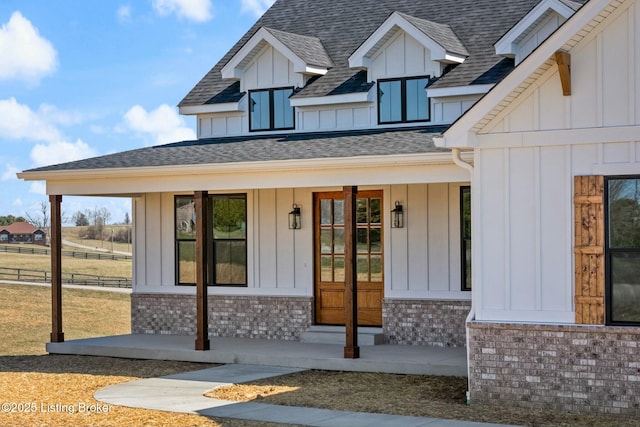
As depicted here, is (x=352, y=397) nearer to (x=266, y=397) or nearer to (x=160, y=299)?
(x=266, y=397)

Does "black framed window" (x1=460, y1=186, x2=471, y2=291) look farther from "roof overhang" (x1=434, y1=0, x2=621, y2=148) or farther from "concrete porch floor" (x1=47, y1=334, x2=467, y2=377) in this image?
"roof overhang" (x1=434, y1=0, x2=621, y2=148)

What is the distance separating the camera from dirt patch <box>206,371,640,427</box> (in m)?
11.0

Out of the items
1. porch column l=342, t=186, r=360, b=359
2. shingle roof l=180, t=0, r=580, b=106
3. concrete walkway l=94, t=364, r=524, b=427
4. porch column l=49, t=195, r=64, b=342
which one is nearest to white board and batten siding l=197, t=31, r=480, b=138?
shingle roof l=180, t=0, r=580, b=106

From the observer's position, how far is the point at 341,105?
17.6m

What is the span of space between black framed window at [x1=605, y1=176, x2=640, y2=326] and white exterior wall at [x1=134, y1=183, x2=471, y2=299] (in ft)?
15.4

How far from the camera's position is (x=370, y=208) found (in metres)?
16.8

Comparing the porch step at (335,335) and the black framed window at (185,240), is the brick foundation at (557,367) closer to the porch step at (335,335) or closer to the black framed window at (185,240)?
the porch step at (335,335)

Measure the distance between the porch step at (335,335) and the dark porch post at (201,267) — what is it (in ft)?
6.35

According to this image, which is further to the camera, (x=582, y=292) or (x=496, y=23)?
(x=496, y=23)

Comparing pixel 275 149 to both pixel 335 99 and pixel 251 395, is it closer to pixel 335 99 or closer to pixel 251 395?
pixel 335 99

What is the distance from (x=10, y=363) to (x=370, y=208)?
656 cm

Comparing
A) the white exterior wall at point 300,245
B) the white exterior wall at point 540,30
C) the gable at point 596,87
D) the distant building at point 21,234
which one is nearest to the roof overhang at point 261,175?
the white exterior wall at point 300,245

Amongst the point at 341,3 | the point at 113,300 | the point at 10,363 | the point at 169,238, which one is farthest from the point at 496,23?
the point at 113,300

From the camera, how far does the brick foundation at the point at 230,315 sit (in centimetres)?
1720
